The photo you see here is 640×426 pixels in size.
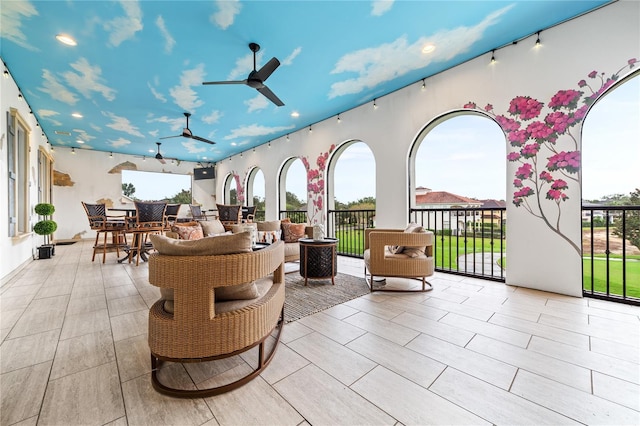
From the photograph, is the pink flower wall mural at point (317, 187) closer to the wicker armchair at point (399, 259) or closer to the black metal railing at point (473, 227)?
the black metal railing at point (473, 227)

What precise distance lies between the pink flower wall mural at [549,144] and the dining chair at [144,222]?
19.5ft

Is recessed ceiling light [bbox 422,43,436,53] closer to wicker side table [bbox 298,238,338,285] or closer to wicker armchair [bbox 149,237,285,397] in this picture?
wicker side table [bbox 298,238,338,285]

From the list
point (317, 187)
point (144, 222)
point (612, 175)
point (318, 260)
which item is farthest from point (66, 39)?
point (612, 175)

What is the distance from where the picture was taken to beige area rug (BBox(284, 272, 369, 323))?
256 centimetres

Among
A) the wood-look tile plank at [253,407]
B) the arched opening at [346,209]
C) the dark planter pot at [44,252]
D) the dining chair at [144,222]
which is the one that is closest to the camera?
the wood-look tile plank at [253,407]

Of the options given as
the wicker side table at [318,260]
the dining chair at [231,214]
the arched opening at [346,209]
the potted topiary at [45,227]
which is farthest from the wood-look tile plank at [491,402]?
the potted topiary at [45,227]

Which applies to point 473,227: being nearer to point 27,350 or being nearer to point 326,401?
point 326,401

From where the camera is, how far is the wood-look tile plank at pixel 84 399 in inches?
47.8

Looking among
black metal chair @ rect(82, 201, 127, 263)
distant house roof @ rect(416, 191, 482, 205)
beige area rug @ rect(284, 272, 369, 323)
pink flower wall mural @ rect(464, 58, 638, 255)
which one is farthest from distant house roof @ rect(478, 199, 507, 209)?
black metal chair @ rect(82, 201, 127, 263)

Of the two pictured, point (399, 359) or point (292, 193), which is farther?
point (292, 193)

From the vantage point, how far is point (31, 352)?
5.85 feet

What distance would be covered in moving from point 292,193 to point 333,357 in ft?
20.4

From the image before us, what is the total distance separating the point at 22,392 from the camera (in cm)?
139

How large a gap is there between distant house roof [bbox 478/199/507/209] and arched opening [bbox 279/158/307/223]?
4.21 metres
